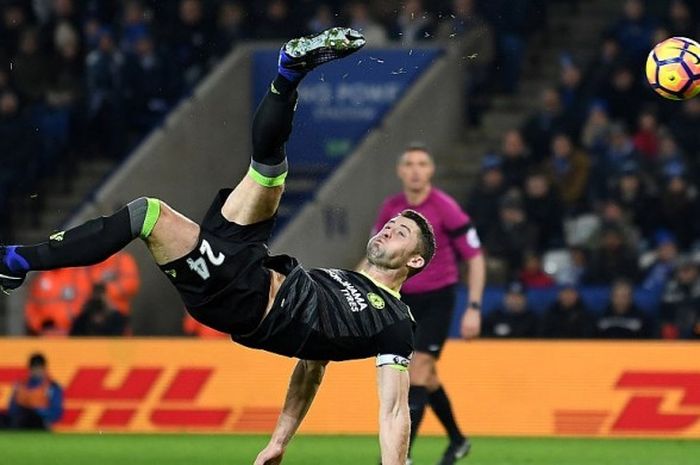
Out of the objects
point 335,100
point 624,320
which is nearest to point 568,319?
point 624,320

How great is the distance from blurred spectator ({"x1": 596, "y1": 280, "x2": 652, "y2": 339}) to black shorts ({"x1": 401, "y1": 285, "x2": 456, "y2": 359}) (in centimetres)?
432

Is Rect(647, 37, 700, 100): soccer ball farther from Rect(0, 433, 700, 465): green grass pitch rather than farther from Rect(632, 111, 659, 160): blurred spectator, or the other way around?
Rect(632, 111, 659, 160): blurred spectator

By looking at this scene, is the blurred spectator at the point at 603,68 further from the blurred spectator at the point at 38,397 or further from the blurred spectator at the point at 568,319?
the blurred spectator at the point at 38,397

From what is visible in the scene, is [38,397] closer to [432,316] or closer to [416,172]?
[432,316]

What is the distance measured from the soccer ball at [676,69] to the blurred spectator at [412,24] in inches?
326

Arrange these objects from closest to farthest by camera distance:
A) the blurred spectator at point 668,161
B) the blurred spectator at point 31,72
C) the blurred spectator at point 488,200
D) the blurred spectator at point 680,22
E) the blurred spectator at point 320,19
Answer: the blurred spectator at point 668,161 < the blurred spectator at point 488,200 < the blurred spectator at point 680,22 < the blurred spectator at point 320,19 < the blurred spectator at point 31,72

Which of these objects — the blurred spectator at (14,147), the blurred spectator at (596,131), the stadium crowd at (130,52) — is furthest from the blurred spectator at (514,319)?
the blurred spectator at (14,147)

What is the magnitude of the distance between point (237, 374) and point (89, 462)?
279 centimetres

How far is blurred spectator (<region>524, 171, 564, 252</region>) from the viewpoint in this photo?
1709 cm

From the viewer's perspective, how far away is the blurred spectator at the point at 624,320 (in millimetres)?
15617

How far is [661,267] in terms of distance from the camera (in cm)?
1633

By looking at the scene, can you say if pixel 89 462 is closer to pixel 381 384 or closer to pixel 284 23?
pixel 381 384

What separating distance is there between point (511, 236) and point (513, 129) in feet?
7.95

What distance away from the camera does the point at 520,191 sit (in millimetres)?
17188
